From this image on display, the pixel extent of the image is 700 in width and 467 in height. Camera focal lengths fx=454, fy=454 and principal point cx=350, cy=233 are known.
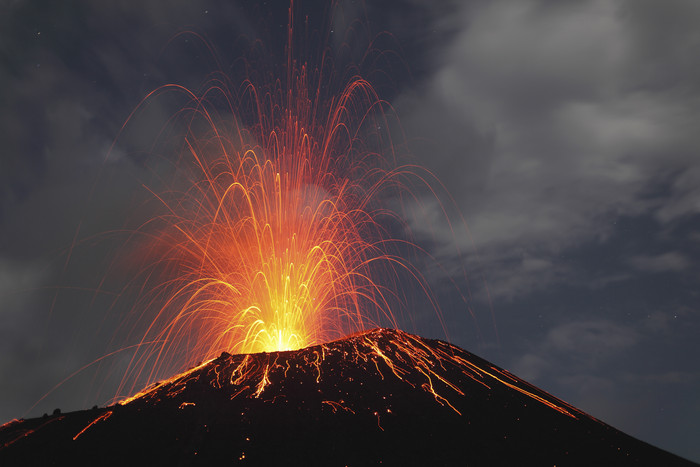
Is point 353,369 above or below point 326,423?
above

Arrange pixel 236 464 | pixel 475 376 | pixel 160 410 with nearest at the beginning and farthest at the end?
pixel 236 464 → pixel 160 410 → pixel 475 376

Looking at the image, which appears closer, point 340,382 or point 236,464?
point 236,464

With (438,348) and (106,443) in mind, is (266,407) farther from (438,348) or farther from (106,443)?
(438,348)

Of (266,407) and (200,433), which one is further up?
(266,407)

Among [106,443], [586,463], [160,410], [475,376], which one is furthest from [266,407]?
[586,463]

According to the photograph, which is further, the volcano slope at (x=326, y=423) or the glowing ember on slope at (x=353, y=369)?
the glowing ember on slope at (x=353, y=369)

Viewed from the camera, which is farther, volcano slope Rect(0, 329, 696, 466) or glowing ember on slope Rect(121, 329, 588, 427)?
glowing ember on slope Rect(121, 329, 588, 427)

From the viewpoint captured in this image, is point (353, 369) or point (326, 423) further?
point (353, 369)

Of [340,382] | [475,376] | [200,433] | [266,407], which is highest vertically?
[475,376]
